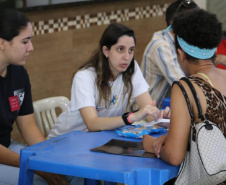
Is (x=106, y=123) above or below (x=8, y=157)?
above

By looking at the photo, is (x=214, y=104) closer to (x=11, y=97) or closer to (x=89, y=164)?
(x=89, y=164)

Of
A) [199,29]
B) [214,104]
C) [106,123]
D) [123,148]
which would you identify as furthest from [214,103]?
[106,123]

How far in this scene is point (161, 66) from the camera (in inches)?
148

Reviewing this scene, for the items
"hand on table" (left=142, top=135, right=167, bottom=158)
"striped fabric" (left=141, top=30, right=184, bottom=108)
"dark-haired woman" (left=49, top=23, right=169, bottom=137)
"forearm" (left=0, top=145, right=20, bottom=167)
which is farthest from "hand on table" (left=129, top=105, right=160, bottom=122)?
"striped fabric" (left=141, top=30, right=184, bottom=108)

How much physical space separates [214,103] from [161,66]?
1.61m

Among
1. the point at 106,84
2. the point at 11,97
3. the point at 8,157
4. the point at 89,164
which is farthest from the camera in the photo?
the point at 106,84

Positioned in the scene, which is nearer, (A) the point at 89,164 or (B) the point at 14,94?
(A) the point at 89,164

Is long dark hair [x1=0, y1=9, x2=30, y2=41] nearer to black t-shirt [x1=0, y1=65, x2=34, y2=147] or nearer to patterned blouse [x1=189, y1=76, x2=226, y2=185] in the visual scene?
black t-shirt [x1=0, y1=65, x2=34, y2=147]

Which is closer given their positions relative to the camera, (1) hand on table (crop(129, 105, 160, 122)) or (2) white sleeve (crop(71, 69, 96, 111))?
(1) hand on table (crop(129, 105, 160, 122))

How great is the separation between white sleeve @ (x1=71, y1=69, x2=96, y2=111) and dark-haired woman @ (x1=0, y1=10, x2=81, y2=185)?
351 mm

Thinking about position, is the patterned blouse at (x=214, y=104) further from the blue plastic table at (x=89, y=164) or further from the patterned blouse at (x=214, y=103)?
the blue plastic table at (x=89, y=164)

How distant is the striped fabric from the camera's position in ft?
12.2

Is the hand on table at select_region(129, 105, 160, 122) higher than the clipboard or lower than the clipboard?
higher

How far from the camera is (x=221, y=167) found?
2.04m
